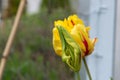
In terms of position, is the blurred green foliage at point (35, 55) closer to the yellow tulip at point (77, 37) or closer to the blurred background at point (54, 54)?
the blurred background at point (54, 54)

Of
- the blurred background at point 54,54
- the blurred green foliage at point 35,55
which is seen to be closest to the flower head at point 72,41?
the blurred background at point 54,54

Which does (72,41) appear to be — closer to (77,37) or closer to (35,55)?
(77,37)

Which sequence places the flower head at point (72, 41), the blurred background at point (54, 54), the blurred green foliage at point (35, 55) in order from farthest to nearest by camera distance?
the blurred green foliage at point (35, 55) → the blurred background at point (54, 54) → the flower head at point (72, 41)

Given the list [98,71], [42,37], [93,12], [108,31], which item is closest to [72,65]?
[108,31]

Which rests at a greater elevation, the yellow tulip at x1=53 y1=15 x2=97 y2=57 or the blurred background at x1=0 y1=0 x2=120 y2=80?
the yellow tulip at x1=53 y1=15 x2=97 y2=57

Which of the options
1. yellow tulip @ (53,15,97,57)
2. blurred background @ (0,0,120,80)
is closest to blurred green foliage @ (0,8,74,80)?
blurred background @ (0,0,120,80)

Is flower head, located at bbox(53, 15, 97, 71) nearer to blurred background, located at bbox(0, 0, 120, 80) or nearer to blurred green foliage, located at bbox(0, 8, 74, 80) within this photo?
blurred background, located at bbox(0, 0, 120, 80)

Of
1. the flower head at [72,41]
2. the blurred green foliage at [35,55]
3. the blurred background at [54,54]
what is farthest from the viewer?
the blurred green foliage at [35,55]
